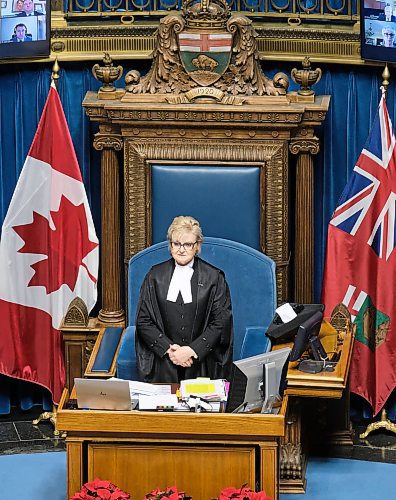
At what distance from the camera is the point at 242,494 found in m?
7.95

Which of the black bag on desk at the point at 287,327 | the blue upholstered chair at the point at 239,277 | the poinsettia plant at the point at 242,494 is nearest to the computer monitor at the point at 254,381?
the poinsettia plant at the point at 242,494

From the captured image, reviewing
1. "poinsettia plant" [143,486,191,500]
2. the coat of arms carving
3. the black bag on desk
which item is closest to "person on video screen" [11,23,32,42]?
the coat of arms carving

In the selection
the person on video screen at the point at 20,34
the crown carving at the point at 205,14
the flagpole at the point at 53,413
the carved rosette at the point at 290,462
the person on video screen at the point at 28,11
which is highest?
the person on video screen at the point at 28,11

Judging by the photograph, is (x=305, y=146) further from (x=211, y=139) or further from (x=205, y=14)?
(x=205, y=14)

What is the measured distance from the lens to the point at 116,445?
8242 mm

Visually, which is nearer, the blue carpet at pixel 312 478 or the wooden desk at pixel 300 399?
the wooden desk at pixel 300 399

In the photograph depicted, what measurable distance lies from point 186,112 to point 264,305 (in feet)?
4.12

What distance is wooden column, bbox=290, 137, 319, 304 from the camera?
32.2ft

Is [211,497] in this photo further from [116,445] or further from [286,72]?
[286,72]

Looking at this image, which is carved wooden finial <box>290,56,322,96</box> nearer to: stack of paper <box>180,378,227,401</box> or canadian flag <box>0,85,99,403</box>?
canadian flag <box>0,85,99,403</box>

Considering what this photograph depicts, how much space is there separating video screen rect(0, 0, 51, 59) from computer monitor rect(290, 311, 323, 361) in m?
2.47

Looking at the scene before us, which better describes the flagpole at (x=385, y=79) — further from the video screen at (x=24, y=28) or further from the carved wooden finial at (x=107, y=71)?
the video screen at (x=24, y=28)

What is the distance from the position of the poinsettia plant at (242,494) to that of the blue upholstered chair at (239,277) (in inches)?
67.0

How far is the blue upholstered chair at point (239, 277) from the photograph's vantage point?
9.60 m
